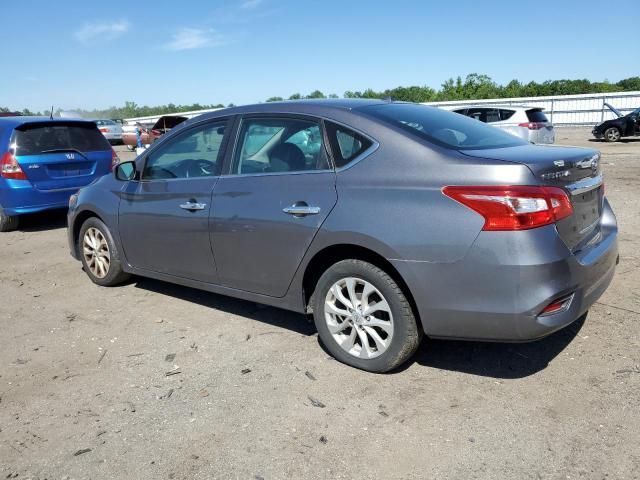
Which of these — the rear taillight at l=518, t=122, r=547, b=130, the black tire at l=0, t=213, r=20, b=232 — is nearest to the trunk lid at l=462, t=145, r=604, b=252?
the black tire at l=0, t=213, r=20, b=232

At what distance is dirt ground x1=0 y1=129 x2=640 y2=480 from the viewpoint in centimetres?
275

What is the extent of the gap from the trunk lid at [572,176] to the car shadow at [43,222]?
7293 millimetres

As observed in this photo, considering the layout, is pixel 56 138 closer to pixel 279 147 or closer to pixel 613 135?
pixel 279 147

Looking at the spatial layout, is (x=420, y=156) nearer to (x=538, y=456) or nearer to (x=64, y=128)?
(x=538, y=456)

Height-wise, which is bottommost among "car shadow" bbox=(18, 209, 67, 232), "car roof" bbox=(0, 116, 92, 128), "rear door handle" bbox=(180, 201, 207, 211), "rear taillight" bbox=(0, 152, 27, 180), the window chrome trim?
"car shadow" bbox=(18, 209, 67, 232)

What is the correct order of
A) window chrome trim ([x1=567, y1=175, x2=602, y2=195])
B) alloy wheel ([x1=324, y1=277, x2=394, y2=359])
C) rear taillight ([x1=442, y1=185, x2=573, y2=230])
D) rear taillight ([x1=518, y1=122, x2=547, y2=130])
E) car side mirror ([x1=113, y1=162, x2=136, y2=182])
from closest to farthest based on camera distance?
rear taillight ([x1=442, y1=185, x2=573, y2=230]) → window chrome trim ([x1=567, y1=175, x2=602, y2=195]) → alloy wheel ([x1=324, y1=277, x2=394, y2=359]) → car side mirror ([x1=113, y1=162, x2=136, y2=182]) → rear taillight ([x1=518, y1=122, x2=547, y2=130])

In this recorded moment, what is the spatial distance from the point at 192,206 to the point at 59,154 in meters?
4.88

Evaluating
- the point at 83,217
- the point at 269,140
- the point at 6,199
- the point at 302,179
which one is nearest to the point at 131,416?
the point at 302,179

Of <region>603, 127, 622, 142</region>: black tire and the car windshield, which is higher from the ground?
the car windshield

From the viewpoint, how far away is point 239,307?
4.94 metres

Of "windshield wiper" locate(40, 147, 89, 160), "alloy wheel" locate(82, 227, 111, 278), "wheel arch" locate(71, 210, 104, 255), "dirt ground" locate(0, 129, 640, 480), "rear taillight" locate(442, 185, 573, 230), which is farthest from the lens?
"windshield wiper" locate(40, 147, 89, 160)

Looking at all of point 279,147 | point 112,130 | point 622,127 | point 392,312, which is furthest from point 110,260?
point 112,130

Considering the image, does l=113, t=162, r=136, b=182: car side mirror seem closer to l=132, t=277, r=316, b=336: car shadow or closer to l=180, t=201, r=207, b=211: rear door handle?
l=180, t=201, r=207, b=211: rear door handle

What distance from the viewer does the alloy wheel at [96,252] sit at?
5.48 meters
